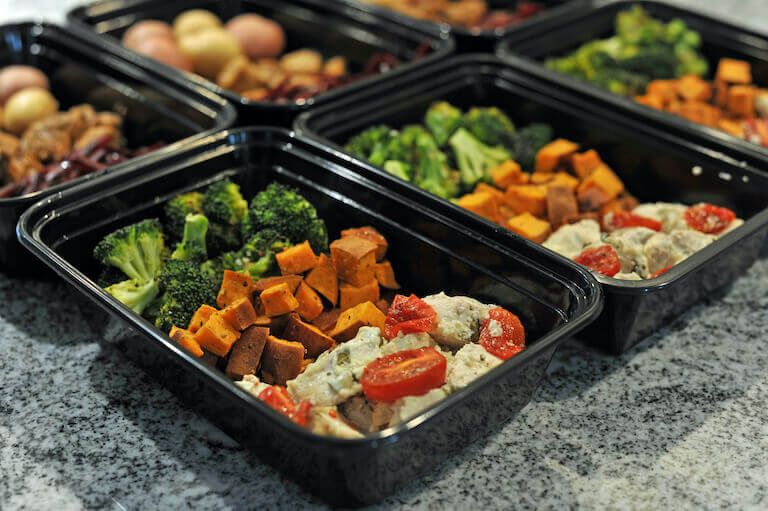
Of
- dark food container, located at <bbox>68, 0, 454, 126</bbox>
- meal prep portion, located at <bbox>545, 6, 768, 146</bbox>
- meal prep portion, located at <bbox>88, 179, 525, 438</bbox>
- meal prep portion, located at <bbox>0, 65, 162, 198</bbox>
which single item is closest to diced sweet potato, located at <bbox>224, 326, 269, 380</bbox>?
meal prep portion, located at <bbox>88, 179, 525, 438</bbox>

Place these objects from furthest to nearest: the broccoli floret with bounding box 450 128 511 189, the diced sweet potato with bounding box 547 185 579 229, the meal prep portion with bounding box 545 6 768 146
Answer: the meal prep portion with bounding box 545 6 768 146
the broccoli floret with bounding box 450 128 511 189
the diced sweet potato with bounding box 547 185 579 229

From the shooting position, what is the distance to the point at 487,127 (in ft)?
8.07

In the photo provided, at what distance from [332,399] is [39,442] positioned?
599 mm

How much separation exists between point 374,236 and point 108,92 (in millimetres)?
1311

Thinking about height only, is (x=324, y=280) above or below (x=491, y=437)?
above

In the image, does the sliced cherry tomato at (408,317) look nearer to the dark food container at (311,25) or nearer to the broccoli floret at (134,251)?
the broccoli floret at (134,251)

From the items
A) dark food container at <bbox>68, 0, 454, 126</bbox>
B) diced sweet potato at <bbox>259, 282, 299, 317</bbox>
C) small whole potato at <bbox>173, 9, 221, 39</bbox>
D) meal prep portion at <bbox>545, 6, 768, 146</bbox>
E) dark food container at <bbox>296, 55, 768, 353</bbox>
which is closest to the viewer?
diced sweet potato at <bbox>259, 282, 299, 317</bbox>

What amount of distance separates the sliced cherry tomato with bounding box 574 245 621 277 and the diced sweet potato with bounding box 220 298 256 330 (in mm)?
779

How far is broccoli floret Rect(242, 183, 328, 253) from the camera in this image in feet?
6.14

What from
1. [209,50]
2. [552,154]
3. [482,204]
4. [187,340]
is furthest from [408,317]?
[209,50]

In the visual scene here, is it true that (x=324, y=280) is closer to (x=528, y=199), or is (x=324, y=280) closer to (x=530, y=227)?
(x=530, y=227)

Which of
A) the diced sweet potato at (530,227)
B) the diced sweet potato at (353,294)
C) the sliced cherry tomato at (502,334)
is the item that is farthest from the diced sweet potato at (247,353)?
the diced sweet potato at (530,227)

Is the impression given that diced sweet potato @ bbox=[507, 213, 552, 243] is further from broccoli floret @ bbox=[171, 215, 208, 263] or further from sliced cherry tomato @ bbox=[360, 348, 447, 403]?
broccoli floret @ bbox=[171, 215, 208, 263]

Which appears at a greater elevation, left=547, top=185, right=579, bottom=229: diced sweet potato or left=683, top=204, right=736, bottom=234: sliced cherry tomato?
left=683, top=204, right=736, bottom=234: sliced cherry tomato
